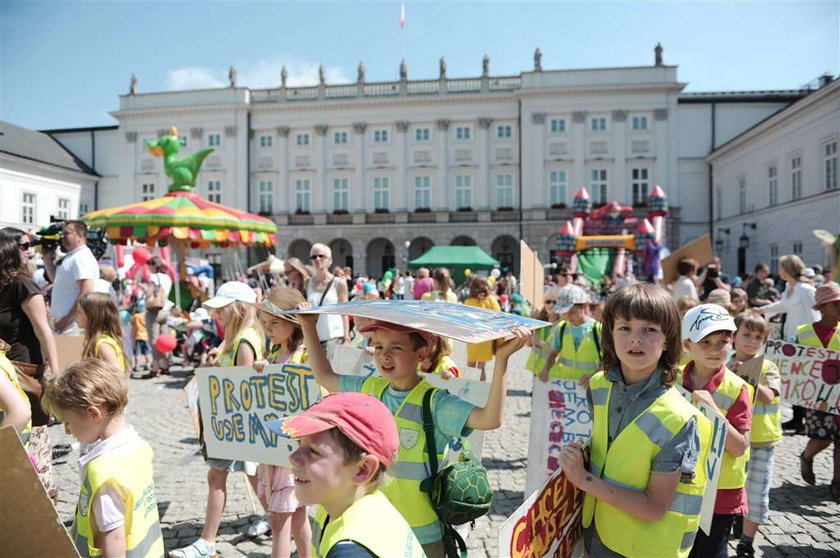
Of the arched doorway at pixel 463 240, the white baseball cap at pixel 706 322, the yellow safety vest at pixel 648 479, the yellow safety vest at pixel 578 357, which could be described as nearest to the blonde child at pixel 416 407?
the yellow safety vest at pixel 648 479

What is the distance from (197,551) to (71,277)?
2.93m

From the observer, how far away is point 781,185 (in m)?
29.2

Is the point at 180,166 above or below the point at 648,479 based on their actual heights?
above

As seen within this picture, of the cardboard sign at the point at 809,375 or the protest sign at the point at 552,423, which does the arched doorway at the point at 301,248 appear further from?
the cardboard sign at the point at 809,375

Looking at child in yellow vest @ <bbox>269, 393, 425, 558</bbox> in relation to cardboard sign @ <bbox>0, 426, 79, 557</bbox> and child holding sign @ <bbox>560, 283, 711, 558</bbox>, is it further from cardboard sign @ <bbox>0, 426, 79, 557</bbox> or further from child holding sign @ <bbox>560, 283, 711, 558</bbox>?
child holding sign @ <bbox>560, 283, 711, 558</bbox>

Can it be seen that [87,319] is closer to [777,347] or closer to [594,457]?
[594,457]

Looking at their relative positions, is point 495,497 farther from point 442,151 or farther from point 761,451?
point 442,151

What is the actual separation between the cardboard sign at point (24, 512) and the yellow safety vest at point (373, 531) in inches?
23.4

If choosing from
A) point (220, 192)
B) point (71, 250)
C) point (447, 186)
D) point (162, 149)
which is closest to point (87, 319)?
point (71, 250)

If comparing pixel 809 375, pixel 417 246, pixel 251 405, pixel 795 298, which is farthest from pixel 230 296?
Result: pixel 417 246

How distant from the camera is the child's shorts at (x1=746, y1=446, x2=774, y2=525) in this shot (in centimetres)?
370

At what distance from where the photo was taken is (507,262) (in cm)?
4388

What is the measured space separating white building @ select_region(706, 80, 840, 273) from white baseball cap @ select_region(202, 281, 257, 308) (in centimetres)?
2554

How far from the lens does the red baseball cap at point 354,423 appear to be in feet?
4.85
